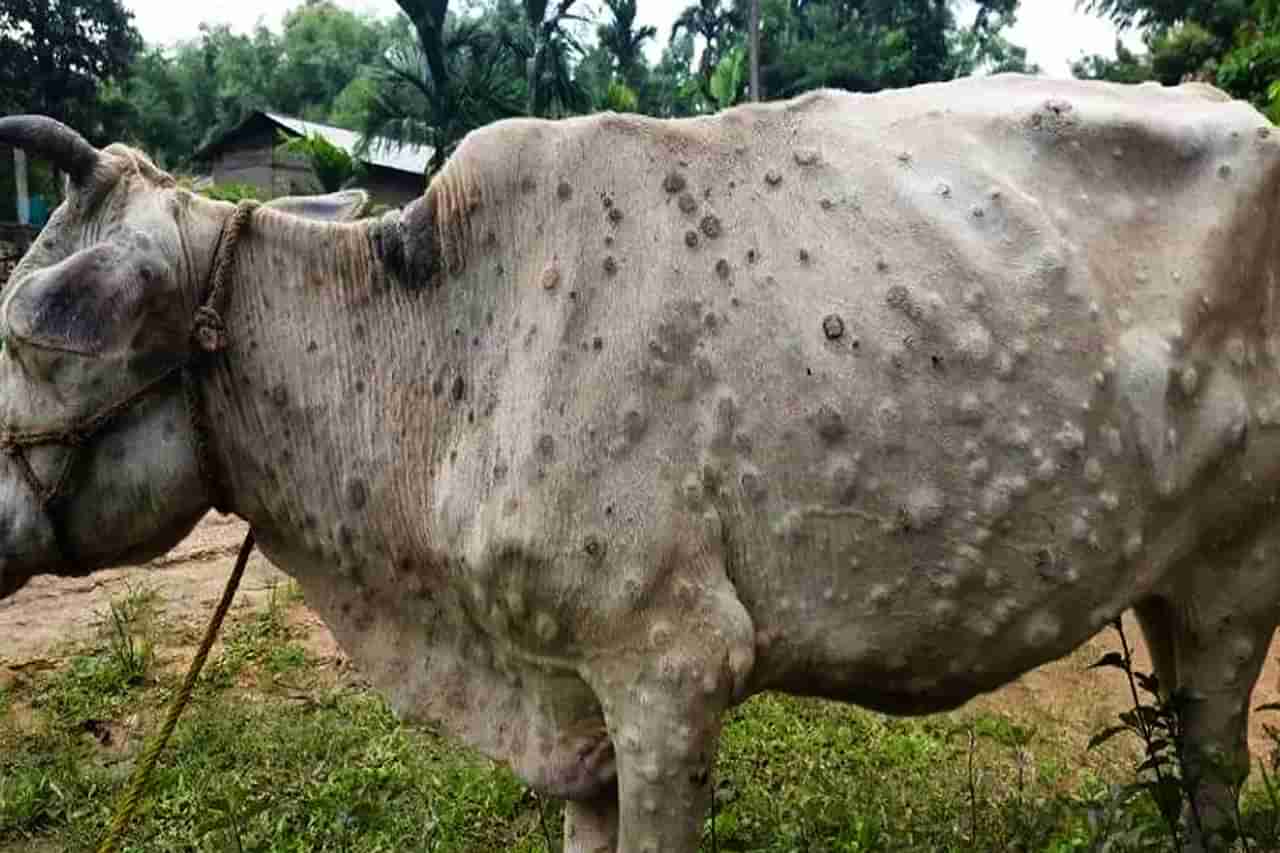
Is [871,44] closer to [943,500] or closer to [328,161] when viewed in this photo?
[328,161]

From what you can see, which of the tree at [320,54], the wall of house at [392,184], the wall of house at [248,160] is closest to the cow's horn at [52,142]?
the wall of house at [392,184]

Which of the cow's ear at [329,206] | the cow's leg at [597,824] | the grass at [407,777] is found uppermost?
the cow's ear at [329,206]

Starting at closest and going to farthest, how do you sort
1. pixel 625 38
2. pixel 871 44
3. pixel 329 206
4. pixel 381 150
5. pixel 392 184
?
pixel 329 206, pixel 381 150, pixel 392 184, pixel 625 38, pixel 871 44

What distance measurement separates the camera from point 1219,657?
3.34m

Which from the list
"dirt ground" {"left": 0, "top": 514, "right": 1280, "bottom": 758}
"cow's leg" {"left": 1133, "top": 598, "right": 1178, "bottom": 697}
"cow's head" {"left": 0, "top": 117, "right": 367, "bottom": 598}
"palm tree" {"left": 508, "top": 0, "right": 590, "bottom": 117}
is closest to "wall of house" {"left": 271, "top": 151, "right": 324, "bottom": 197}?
"palm tree" {"left": 508, "top": 0, "right": 590, "bottom": 117}

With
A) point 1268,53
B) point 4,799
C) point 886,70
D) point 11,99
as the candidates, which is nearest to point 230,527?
point 4,799

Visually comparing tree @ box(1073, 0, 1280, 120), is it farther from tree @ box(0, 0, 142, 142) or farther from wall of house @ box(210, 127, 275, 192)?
tree @ box(0, 0, 142, 142)

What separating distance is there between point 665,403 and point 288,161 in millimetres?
34804

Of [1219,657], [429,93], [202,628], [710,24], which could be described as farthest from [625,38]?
[1219,657]

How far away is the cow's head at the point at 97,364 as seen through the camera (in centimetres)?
259

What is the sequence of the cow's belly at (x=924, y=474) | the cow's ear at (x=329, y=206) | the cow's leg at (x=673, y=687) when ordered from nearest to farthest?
the cow's leg at (x=673, y=687), the cow's belly at (x=924, y=474), the cow's ear at (x=329, y=206)

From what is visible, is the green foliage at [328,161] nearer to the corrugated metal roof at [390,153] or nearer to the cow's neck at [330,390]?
the corrugated metal roof at [390,153]

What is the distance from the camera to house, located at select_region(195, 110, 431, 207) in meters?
30.6

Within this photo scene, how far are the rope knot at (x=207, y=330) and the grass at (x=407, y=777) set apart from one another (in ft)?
4.26
